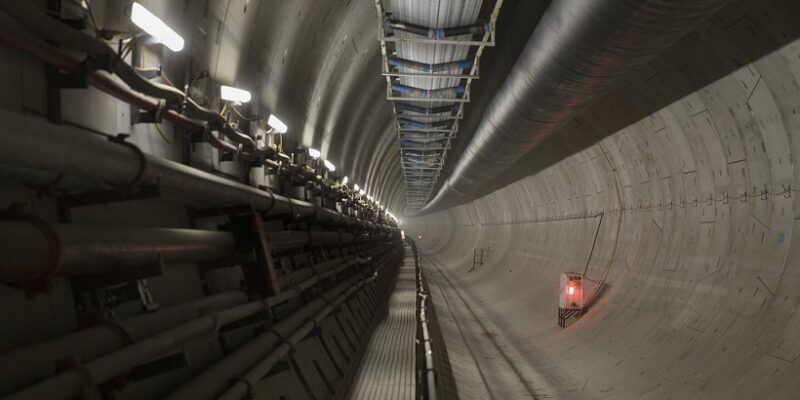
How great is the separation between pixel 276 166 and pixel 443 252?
34204 mm

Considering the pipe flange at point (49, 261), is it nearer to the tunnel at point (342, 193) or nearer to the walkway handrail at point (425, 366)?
the tunnel at point (342, 193)

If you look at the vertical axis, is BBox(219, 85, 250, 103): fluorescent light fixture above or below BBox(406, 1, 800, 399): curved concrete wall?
above

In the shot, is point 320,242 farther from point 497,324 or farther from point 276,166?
point 497,324

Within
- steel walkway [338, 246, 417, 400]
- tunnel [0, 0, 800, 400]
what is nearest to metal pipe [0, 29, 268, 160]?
tunnel [0, 0, 800, 400]

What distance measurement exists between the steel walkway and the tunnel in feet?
0.20

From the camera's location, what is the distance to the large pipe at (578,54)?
3.89 metres

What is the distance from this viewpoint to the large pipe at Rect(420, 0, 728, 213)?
3893mm

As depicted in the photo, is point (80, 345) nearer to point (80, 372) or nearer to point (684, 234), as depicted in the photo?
point (80, 372)

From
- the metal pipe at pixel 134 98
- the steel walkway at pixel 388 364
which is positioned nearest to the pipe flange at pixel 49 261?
the metal pipe at pixel 134 98

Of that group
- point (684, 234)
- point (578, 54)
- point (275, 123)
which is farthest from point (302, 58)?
point (684, 234)

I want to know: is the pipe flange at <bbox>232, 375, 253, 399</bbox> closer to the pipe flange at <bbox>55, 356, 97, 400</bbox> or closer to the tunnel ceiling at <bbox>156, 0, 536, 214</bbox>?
the pipe flange at <bbox>55, 356, 97, 400</bbox>

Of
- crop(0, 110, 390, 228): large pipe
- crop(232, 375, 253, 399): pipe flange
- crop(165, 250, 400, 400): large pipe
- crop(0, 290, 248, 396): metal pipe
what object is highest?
crop(0, 110, 390, 228): large pipe

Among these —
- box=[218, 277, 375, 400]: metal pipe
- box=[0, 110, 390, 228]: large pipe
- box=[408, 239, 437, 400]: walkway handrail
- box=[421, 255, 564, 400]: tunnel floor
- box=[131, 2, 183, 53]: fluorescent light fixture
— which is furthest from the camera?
box=[421, 255, 564, 400]: tunnel floor

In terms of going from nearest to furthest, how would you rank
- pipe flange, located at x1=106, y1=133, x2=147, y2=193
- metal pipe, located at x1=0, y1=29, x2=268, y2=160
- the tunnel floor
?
metal pipe, located at x1=0, y1=29, x2=268, y2=160 < pipe flange, located at x1=106, y1=133, x2=147, y2=193 < the tunnel floor
